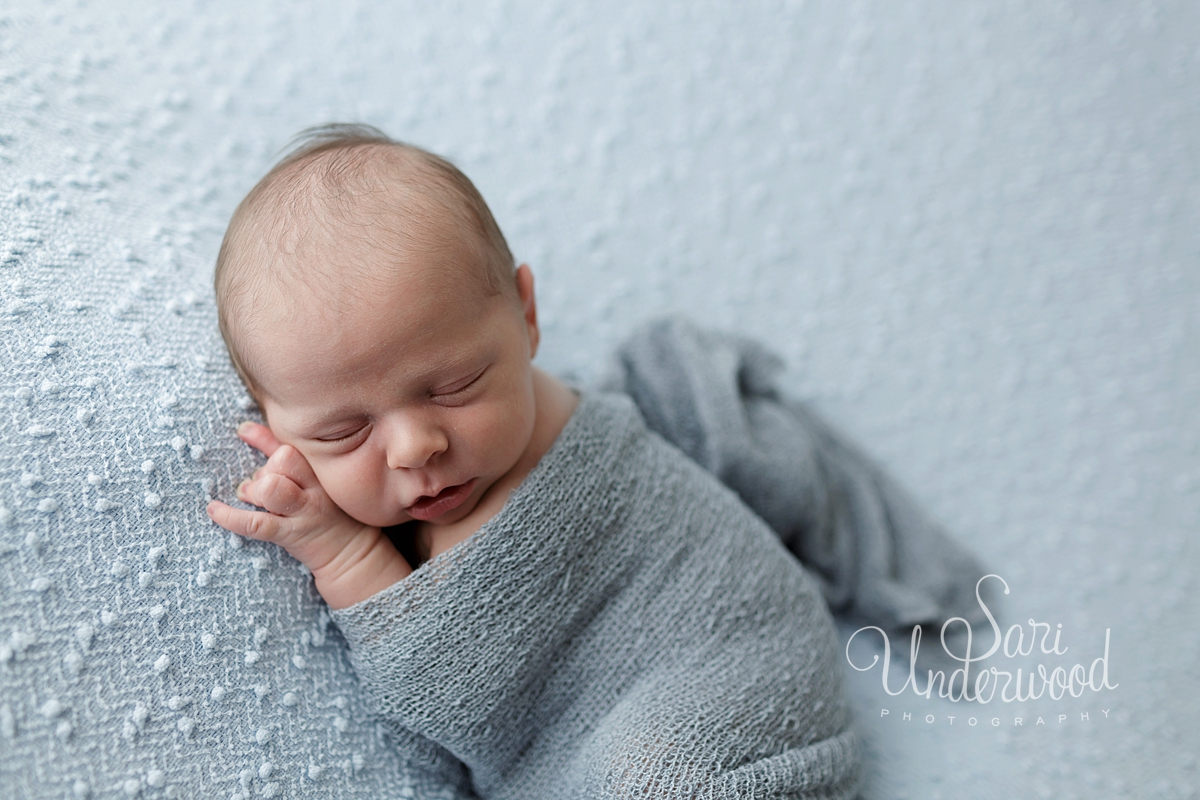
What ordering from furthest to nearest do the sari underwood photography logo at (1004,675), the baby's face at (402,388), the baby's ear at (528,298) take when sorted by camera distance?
the sari underwood photography logo at (1004,675) < the baby's ear at (528,298) < the baby's face at (402,388)

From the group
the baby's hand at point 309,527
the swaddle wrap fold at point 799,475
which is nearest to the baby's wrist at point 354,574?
the baby's hand at point 309,527

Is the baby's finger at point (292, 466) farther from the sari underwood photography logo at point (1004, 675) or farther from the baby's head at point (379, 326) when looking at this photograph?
the sari underwood photography logo at point (1004, 675)

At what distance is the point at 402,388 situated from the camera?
83cm

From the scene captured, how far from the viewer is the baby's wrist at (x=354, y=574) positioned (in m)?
0.91

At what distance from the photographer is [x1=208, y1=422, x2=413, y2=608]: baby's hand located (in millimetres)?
857

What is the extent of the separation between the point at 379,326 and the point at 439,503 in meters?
0.21

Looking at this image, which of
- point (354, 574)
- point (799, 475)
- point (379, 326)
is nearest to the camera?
point (379, 326)

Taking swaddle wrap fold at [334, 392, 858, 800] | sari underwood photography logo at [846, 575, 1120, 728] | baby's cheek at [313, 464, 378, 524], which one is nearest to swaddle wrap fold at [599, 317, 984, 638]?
sari underwood photography logo at [846, 575, 1120, 728]

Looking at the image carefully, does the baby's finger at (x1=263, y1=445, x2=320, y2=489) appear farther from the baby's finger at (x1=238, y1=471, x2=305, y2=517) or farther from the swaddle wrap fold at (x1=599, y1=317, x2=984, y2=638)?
the swaddle wrap fold at (x1=599, y1=317, x2=984, y2=638)

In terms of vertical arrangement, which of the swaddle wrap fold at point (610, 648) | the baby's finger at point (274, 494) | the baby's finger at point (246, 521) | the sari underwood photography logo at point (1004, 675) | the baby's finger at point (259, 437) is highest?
the baby's finger at point (259, 437)

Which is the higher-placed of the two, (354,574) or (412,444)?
(412,444)

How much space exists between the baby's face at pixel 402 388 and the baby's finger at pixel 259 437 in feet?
0.03

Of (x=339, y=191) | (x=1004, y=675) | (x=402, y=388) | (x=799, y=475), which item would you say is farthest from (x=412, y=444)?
(x=1004, y=675)

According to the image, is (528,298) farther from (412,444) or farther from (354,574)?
(354,574)
